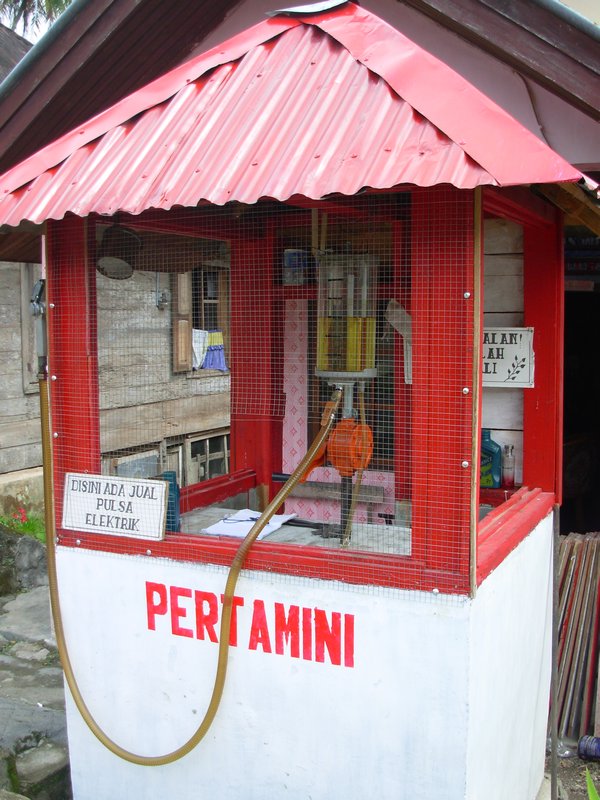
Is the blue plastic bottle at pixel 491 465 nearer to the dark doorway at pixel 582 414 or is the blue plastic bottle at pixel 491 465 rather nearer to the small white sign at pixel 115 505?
the small white sign at pixel 115 505

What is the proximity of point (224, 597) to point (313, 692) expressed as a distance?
490mm

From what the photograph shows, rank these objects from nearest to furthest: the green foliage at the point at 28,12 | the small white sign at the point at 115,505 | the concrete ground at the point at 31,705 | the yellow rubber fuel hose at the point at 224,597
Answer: the yellow rubber fuel hose at the point at 224,597
the small white sign at the point at 115,505
the concrete ground at the point at 31,705
the green foliage at the point at 28,12

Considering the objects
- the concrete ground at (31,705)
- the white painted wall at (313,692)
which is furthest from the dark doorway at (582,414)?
the concrete ground at (31,705)

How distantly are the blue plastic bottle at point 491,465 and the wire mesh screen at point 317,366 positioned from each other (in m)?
0.58

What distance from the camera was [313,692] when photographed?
2.97 meters

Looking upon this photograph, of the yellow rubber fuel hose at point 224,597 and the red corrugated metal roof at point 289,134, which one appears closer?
the red corrugated metal roof at point 289,134

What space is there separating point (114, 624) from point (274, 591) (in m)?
0.80

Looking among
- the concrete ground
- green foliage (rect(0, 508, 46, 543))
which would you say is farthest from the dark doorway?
green foliage (rect(0, 508, 46, 543))

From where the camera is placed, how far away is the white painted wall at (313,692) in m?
2.80

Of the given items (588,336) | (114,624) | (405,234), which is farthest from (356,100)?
(588,336)

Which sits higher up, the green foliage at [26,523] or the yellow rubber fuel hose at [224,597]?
the yellow rubber fuel hose at [224,597]

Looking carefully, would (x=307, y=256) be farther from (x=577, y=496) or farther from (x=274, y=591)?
(x=577, y=496)

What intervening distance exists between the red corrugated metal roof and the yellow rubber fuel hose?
3.23ft

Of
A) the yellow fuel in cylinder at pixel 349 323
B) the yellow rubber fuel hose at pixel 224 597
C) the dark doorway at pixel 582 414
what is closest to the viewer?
the yellow rubber fuel hose at pixel 224 597
